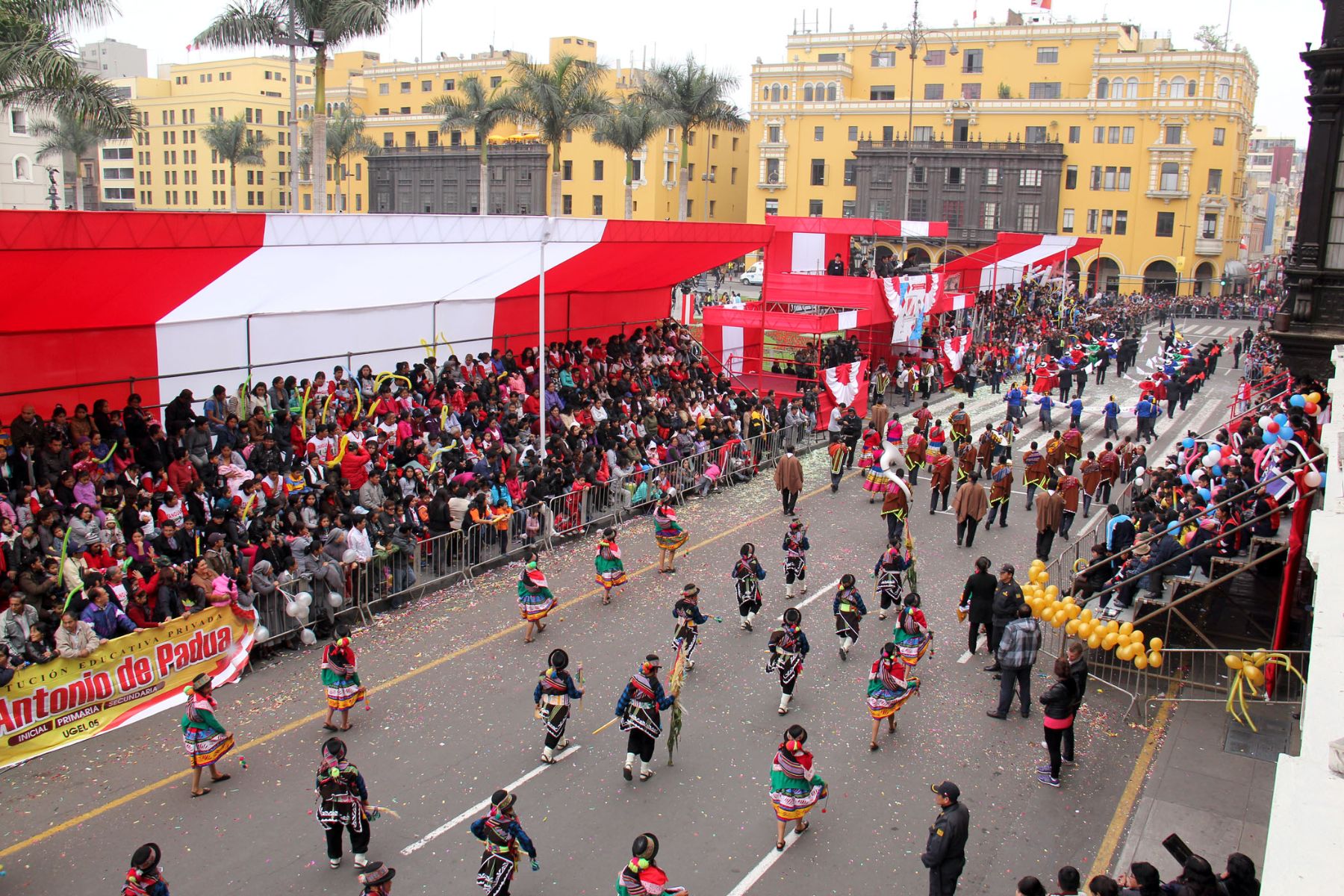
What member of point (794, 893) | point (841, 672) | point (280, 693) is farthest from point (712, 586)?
point (794, 893)

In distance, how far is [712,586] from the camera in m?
16.1

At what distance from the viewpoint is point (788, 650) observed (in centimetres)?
1166

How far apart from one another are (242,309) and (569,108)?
3058cm

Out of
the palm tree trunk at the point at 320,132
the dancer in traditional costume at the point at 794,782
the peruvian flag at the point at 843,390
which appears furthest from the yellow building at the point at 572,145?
the dancer in traditional costume at the point at 794,782

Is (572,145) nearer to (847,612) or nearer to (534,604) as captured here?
(534,604)

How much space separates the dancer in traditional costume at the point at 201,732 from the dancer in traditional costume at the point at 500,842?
3.20 m

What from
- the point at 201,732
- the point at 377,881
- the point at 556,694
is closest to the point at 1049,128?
the point at 556,694

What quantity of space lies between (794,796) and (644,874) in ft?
6.93

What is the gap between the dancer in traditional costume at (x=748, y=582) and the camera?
45.9ft

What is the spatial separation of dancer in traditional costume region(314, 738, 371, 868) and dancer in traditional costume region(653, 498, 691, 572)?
26.2 ft

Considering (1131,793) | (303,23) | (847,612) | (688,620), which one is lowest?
(1131,793)

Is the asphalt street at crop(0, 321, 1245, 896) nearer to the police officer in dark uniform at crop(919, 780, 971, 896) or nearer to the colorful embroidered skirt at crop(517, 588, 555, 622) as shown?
the colorful embroidered skirt at crop(517, 588, 555, 622)

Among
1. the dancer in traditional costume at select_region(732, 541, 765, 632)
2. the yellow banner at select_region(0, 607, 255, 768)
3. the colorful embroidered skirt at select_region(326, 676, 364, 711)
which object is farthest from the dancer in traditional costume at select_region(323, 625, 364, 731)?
the dancer in traditional costume at select_region(732, 541, 765, 632)

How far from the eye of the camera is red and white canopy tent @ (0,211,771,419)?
14172mm
